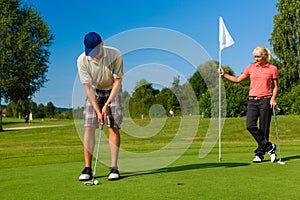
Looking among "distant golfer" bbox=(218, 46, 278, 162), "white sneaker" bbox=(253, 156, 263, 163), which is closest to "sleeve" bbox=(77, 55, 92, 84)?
"distant golfer" bbox=(218, 46, 278, 162)

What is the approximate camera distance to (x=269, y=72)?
682cm

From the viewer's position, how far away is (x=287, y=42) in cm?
4281

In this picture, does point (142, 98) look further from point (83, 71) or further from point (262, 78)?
point (83, 71)

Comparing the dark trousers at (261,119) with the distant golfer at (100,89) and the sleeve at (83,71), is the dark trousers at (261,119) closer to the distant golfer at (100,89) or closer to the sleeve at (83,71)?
the distant golfer at (100,89)

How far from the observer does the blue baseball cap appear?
4.85m

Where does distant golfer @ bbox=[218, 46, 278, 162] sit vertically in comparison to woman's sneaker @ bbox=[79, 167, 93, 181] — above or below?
above

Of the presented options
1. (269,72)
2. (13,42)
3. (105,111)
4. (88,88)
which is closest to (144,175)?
(105,111)

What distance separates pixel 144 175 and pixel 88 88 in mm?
1322

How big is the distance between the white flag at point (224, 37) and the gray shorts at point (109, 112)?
2628 mm

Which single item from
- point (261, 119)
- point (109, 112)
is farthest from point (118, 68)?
point (261, 119)

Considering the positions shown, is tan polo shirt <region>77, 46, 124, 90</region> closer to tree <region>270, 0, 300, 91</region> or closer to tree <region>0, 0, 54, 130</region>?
tree <region>0, 0, 54, 130</region>

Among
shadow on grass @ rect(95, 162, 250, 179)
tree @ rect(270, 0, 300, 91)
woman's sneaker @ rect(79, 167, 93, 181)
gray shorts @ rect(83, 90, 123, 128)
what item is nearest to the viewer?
woman's sneaker @ rect(79, 167, 93, 181)

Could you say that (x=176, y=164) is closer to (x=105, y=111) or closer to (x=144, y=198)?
(x=105, y=111)

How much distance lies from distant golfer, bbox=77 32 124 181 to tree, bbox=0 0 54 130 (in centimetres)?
2509
